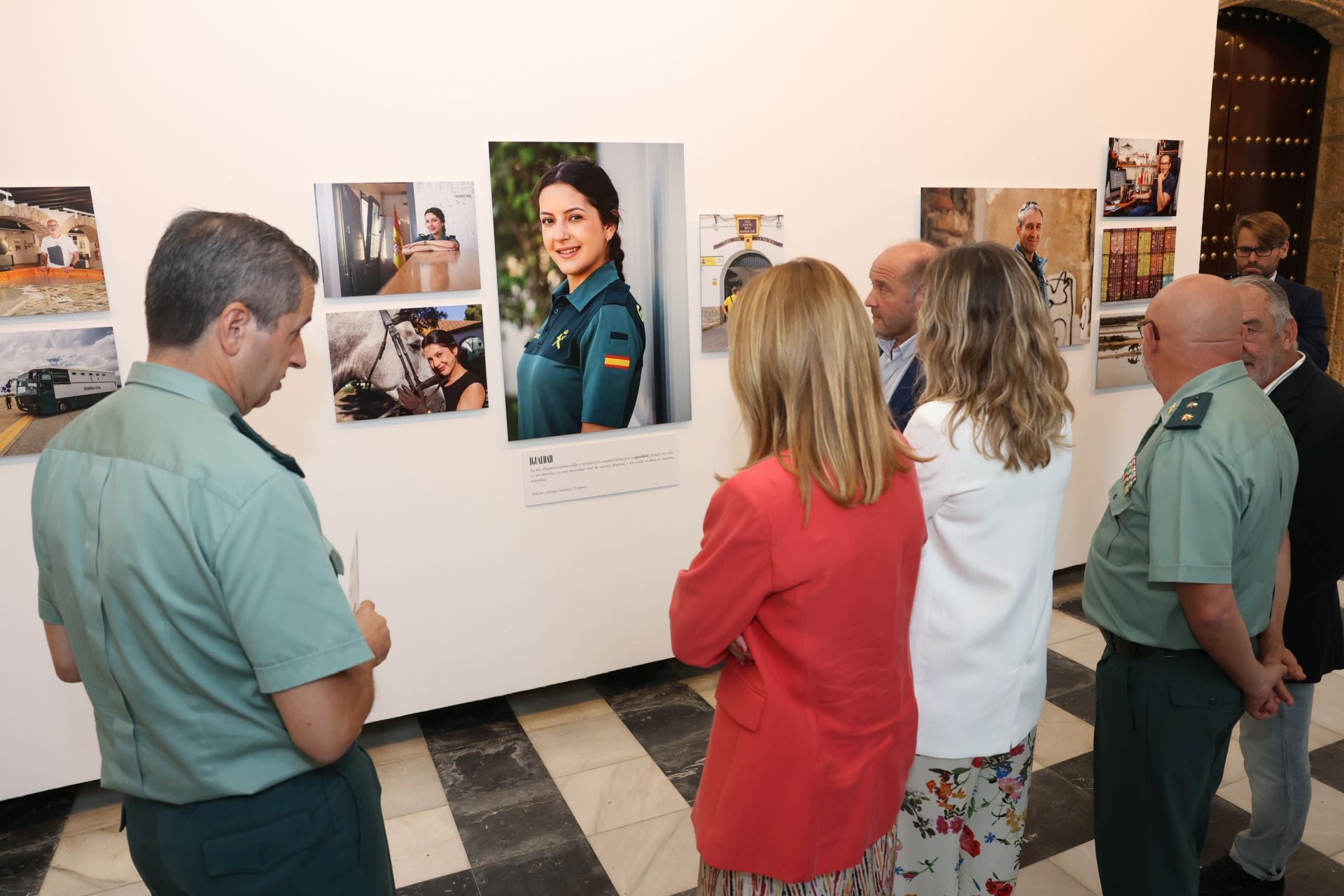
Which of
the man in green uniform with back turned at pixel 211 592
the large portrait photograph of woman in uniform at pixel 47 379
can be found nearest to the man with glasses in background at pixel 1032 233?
the man in green uniform with back turned at pixel 211 592

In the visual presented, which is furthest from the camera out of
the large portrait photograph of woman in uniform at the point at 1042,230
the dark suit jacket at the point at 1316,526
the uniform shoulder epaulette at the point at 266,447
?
the large portrait photograph of woman in uniform at the point at 1042,230

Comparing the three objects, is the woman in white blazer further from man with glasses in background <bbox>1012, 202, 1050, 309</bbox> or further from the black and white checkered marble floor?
man with glasses in background <bbox>1012, 202, 1050, 309</bbox>

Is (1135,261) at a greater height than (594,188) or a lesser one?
lesser

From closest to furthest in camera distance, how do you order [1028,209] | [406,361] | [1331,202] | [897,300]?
[897,300] < [406,361] < [1028,209] < [1331,202]

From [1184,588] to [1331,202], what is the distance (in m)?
6.09

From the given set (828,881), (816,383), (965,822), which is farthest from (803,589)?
(965,822)

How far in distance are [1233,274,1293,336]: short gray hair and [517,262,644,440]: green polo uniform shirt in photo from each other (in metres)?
2.30

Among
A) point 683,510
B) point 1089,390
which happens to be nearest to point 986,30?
point 1089,390

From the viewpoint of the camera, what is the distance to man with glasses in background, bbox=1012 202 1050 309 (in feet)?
15.6

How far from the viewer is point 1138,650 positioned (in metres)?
2.22

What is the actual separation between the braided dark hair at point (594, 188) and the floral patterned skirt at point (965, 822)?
251cm

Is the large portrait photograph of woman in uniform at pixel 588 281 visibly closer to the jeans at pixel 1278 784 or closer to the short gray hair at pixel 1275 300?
the short gray hair at pixel 1275 300

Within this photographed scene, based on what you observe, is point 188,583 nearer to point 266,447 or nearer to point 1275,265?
point 266,447

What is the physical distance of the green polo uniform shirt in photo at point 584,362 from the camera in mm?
3762
